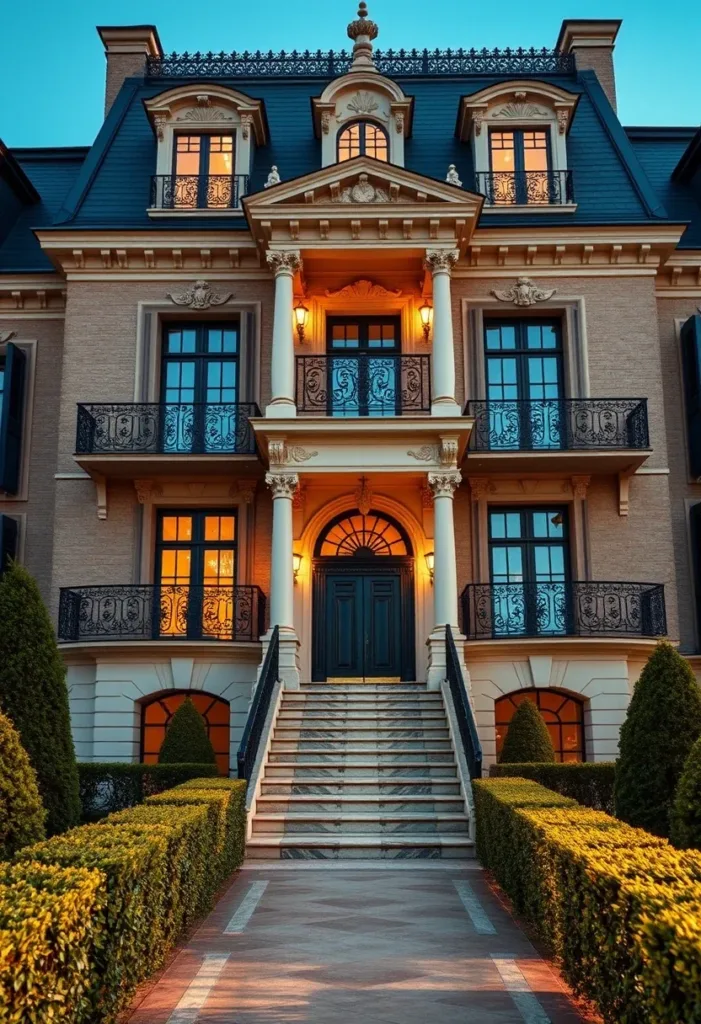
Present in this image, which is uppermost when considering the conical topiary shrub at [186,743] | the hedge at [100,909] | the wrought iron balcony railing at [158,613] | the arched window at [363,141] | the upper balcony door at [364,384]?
the arched window at [363,141]

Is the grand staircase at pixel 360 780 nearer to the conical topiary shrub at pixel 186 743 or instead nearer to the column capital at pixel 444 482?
the conical topiary shrub at pixel 186 743

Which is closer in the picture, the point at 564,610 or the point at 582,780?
the point at 582,780

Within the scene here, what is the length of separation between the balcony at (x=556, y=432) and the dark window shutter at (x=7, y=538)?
30.5ft

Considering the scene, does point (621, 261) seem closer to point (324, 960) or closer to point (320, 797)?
point (320, 797)

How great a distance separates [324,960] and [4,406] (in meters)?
15.8

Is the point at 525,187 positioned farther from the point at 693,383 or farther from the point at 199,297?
the point at 199,297

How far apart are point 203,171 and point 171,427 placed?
20.1 feet

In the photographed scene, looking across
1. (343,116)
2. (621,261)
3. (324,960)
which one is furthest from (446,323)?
(324,960)

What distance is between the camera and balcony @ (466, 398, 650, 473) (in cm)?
1953

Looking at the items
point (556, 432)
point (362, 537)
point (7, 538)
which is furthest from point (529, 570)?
point (7, 538)

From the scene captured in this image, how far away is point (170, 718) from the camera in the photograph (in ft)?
64.1

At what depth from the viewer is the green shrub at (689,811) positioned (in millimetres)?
7898

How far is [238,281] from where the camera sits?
21.3m

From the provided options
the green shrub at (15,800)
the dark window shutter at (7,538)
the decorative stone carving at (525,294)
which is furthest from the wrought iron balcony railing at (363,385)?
the green shrub at (15,800)
